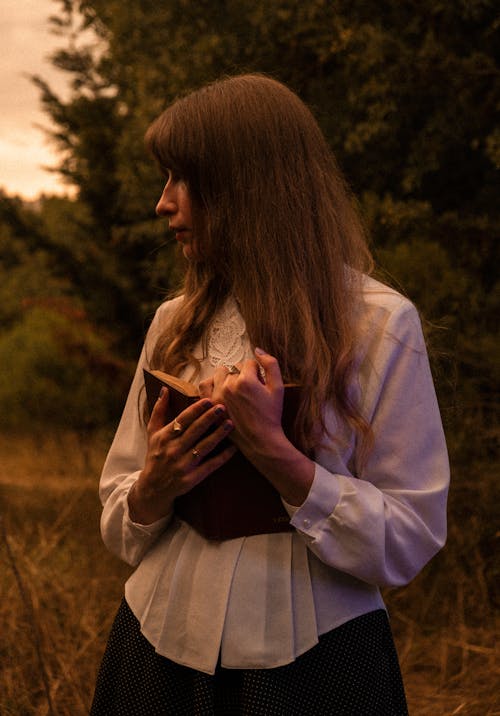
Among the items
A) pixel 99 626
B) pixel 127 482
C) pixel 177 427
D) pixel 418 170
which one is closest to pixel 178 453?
pixel 177 427

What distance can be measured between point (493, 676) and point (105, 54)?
17.3 feet

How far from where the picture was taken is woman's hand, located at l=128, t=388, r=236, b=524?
54.2 inches

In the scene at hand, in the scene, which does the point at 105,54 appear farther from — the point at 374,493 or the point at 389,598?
the point at 374,493

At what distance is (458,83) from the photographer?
148 inches

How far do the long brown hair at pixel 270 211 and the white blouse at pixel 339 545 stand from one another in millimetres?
83

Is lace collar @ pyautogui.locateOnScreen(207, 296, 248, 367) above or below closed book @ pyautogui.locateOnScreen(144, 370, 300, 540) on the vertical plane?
above

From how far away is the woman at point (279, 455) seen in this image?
139cm

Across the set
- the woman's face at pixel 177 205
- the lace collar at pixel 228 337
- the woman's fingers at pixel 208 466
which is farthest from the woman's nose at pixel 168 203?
the woman's fingers at pixel 208 466

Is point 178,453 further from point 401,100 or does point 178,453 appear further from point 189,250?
point 401,100

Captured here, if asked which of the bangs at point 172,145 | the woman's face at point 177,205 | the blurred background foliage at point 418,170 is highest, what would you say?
the bangs at point 172,145

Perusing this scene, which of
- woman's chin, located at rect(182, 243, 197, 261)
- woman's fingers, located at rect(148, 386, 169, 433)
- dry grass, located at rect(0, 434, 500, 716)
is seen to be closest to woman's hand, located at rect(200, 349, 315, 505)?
woman's fingers, located at rect(148, 386, 169, 433)

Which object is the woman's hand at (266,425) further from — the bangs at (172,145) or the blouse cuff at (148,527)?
the bangs at (172,145)

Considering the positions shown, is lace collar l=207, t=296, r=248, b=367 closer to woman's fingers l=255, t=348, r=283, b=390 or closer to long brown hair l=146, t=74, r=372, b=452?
long brown hair l=146, t=74, r=372, b=452

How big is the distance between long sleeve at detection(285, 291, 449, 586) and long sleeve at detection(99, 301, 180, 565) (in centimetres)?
32
